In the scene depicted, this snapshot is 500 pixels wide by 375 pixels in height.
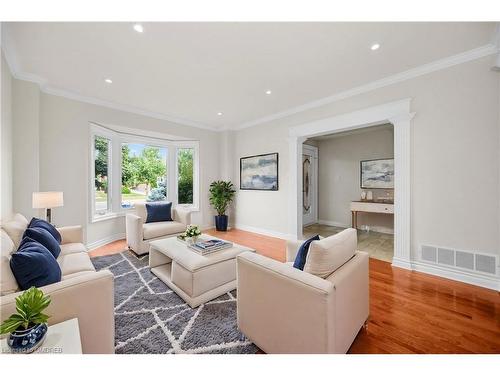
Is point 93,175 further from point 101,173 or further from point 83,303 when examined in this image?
point 83,303

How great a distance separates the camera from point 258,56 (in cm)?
249

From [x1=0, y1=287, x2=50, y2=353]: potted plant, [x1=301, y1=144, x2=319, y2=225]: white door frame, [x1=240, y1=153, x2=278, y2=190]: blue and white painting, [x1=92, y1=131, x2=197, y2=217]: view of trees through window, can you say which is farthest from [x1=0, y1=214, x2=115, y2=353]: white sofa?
[x1=301, y1=144, x2=319, y2=225]: white door frame

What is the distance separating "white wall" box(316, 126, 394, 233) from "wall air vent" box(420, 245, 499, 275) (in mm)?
2348

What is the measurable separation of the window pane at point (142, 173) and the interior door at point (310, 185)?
3700mm

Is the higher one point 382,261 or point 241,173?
point 241,173

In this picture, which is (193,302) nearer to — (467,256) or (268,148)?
(467,256)

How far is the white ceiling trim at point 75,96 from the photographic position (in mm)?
2608

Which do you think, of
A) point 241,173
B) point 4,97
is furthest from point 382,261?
point 4,97

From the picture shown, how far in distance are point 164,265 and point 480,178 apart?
3914mm

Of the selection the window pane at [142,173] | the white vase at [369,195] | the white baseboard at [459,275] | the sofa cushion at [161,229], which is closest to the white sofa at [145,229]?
the sofa cushion at [161,229]

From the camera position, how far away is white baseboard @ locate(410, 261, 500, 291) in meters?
2.38

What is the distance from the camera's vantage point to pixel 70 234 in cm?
277

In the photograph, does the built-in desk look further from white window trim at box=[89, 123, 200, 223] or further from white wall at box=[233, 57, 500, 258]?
white window trim at box=[89, 123, 200, 223]

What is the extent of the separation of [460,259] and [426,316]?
1.19 meters
